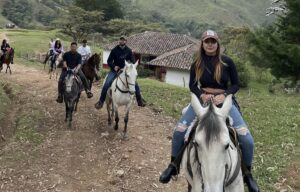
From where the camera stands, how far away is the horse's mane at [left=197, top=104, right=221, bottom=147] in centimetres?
457

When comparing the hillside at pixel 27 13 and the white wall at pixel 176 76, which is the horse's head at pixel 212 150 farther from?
the hillside at pixel 27 13

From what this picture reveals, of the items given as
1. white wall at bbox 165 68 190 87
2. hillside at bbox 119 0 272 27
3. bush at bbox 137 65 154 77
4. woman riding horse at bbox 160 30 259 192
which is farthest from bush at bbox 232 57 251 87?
hillside at bbox 119 0 272 27

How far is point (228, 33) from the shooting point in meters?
Answer: 75.2

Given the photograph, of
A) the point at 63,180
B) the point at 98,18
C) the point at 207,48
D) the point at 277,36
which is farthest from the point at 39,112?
the point at 98,18

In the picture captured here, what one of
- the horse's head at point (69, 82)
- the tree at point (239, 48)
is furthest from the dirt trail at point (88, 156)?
the tree at point (239, 48)

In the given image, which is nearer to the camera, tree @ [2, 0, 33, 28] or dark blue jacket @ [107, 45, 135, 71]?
dark blue jacket @ [107, 45, 135, 71]

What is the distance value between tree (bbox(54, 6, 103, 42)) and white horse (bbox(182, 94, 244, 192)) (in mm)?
60058

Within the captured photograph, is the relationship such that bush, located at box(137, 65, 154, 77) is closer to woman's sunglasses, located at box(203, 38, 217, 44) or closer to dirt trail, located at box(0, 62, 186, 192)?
dirt trail, located at box(0, 62, 186, 192)

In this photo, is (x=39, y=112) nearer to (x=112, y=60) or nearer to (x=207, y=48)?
(x=112, y=60)

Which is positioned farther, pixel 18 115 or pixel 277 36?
pixel 277 36

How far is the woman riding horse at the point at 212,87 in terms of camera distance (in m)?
5.95

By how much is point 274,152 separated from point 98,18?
196 ft

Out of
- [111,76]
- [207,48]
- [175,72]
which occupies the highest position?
[207,48]

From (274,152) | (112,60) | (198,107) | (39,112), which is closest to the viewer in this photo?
(198,107)
